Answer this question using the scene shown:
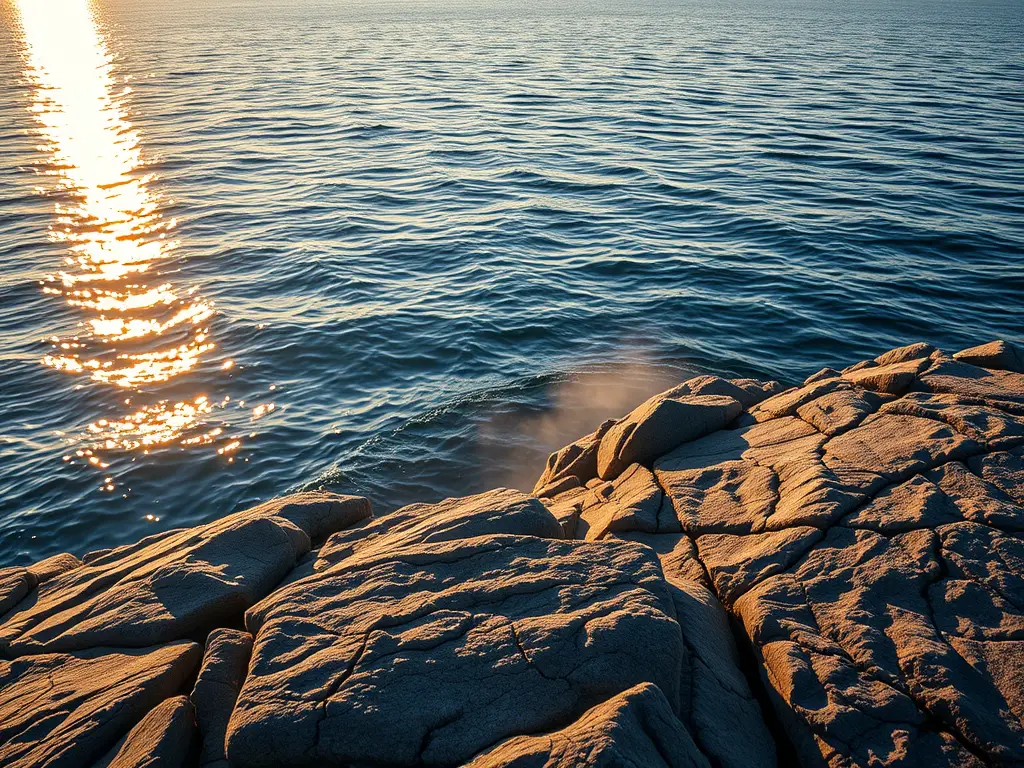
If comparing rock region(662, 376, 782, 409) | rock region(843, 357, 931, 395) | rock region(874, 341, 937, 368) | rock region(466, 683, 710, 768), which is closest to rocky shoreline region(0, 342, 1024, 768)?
rock region(466, 683, 710, 768)

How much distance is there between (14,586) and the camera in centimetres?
752

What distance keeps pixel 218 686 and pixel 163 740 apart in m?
0.55

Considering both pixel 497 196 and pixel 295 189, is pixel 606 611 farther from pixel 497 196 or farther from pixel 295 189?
pixel 295 189

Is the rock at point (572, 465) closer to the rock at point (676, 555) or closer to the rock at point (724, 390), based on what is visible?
the rock at point (724, 390)

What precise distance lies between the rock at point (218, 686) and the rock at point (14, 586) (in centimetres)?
270

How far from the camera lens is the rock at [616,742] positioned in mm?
4328

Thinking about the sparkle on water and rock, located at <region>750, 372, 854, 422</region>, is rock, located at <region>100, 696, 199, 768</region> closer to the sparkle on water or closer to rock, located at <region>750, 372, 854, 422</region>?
rock, located at <region>750, 372, 854, 422</region>

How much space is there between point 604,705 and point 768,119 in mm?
31547

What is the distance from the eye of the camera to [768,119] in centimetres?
3206

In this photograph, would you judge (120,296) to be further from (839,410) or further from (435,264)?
(839,410)

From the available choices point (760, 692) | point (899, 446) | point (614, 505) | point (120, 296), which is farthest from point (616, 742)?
point (120, 296)

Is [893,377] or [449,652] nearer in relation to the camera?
[449,652]

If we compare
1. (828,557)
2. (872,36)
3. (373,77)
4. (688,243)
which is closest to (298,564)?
Result: (828,557)

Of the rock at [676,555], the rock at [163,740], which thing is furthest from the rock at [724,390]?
the rock at [163,740]
